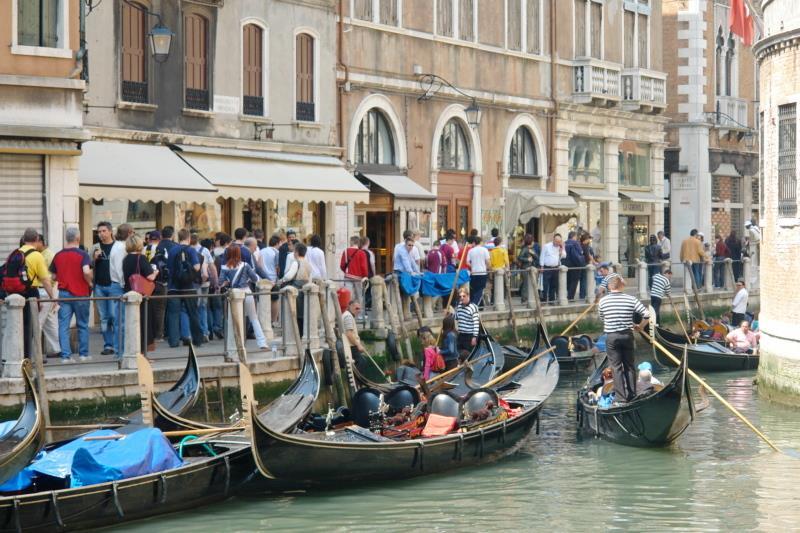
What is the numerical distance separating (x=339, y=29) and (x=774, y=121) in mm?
7705

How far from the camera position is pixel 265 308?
15461 mm

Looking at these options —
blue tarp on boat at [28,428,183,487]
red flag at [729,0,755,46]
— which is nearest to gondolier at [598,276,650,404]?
blue tarp on boat at [28,428,183,487]

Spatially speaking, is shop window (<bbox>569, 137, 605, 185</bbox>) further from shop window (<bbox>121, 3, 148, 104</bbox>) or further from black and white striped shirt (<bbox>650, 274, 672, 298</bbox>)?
shop window (<bbox>121, 3, 148, 104</bbox>)

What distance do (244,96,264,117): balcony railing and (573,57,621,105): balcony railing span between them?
28.8 ft

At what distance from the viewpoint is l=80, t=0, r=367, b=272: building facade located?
59.8 feet

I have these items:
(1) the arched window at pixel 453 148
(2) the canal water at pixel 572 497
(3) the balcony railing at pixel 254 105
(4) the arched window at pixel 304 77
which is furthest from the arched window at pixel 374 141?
(2) the canal water at pixel 572 497

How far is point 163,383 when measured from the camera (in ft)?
45.6

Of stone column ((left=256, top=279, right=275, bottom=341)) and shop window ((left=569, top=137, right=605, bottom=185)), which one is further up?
shop window ((left=569, top=137, right=605, bottom=185))

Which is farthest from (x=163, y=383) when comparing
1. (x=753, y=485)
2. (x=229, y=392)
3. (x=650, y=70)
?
(x=650, y=70)

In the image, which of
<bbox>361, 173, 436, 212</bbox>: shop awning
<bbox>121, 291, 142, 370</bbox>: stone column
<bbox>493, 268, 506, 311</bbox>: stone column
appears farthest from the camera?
<bbox>361, 173, 436, 212</bbox>: shop awning

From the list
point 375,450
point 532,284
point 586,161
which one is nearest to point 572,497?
point 375,450

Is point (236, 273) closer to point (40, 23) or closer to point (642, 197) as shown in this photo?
point (40, 23)

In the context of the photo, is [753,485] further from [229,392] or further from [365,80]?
[365,80]

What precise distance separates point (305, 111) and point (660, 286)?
6513 millimetres
